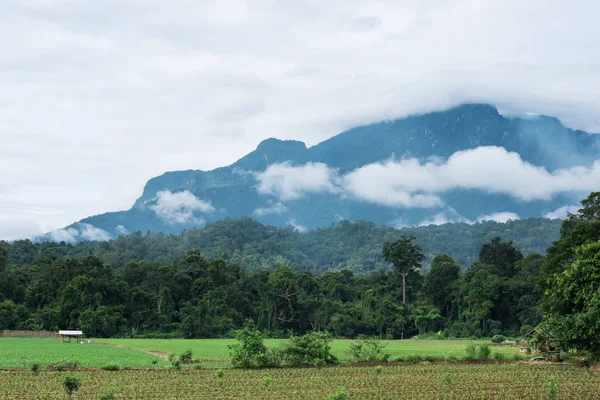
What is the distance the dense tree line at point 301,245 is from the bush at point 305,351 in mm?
93638

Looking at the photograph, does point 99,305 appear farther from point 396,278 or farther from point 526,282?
point 526,282

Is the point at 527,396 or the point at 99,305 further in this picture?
the point at 99,305

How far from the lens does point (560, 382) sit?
81.0 feet

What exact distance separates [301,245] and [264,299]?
109043mm

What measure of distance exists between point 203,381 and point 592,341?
17732 mm

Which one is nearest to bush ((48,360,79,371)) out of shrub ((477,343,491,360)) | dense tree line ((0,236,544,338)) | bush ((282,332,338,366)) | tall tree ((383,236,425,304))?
bush ((282,332,338,366))

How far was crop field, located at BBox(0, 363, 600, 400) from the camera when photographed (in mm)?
21688

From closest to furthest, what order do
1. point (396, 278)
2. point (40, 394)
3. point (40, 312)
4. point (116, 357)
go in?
point (40, 394) < point (116, 357) < point (40, 312) < point (396, 278)

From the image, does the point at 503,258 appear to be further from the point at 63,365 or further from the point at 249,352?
the point at 63,365

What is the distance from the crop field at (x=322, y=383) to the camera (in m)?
21.7

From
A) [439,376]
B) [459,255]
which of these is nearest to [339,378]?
[439,376]

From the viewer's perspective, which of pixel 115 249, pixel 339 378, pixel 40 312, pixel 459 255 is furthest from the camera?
pixel 459 255

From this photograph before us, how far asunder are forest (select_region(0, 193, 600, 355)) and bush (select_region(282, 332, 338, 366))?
1397 inches

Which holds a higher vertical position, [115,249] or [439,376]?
[115,249]
